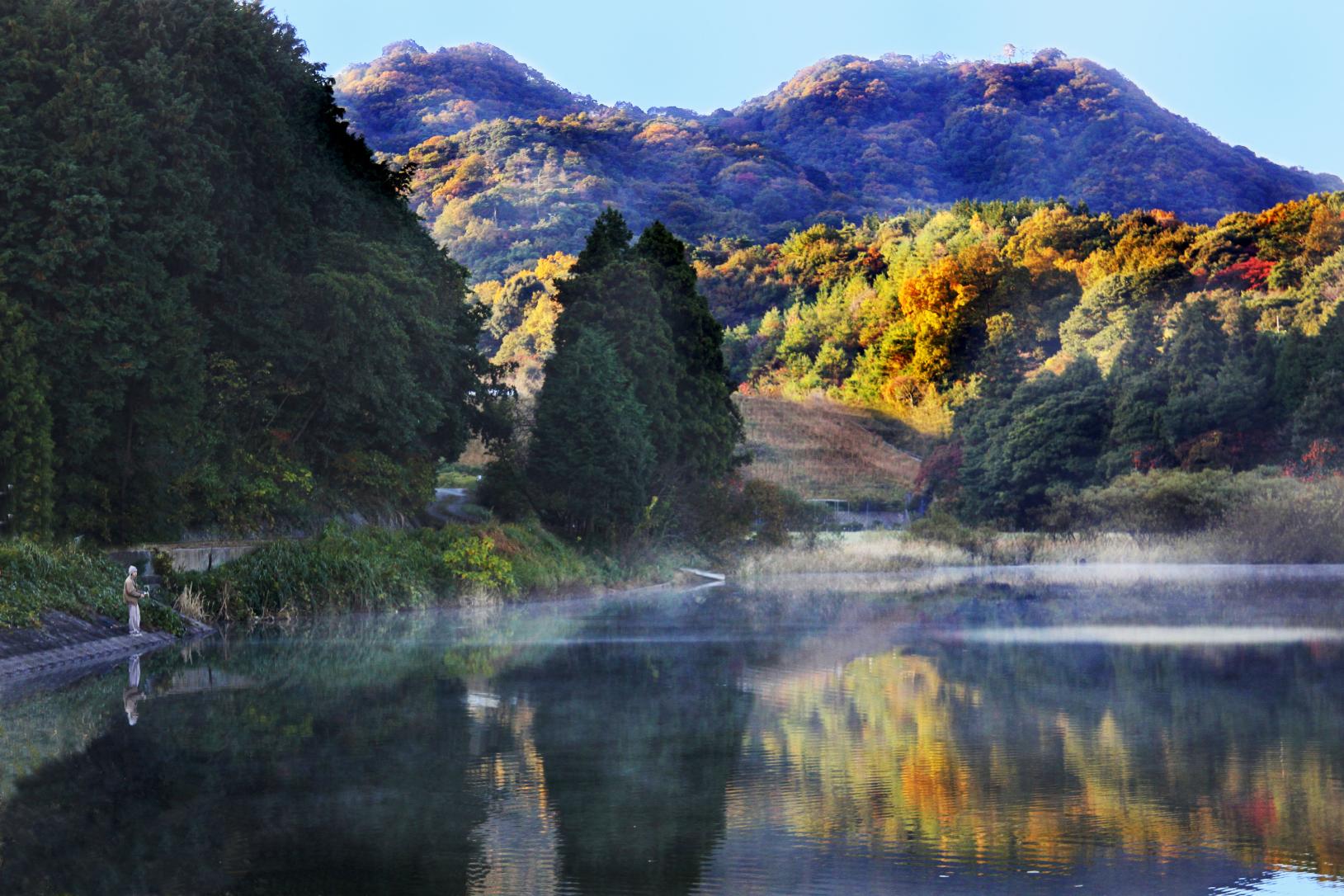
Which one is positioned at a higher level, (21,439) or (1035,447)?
(21,439)

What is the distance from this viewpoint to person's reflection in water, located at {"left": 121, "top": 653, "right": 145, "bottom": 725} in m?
16.5

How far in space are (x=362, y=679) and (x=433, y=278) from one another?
24.9 metres

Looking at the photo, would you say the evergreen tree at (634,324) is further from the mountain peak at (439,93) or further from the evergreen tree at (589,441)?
the mountain peak at (439,93)

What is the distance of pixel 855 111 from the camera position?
15300 cm

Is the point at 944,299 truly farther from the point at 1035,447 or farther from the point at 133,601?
the point at 133,601

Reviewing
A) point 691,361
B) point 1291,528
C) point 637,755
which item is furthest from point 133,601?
point 1291,528

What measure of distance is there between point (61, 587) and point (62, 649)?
225 centimetres

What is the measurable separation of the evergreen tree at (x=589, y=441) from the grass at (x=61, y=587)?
1638 centimetres

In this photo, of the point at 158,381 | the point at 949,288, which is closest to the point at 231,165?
the point at 158,381

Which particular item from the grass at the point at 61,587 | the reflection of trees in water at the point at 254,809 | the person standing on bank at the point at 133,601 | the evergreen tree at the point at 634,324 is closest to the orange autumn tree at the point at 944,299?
the evergreen tree at the point at 634,324

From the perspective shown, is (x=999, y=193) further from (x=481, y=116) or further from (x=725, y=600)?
(x=725, y=600)

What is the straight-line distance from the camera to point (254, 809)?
37.5ft

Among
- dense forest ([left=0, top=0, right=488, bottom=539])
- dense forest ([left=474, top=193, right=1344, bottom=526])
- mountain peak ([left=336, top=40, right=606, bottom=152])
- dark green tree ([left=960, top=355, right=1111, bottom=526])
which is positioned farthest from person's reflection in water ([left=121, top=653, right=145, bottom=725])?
mountain peak ([left=336, top=40, right=606, bottom=152])

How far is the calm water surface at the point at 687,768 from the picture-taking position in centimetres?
951
